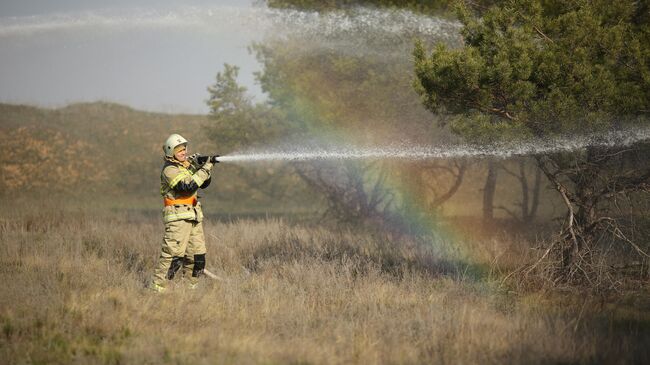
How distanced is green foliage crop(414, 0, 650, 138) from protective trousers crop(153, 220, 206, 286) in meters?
3.63

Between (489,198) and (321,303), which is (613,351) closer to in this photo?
(321,303)

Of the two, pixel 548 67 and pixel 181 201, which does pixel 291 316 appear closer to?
pixel 181 201

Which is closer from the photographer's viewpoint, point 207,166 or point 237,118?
point 207,166

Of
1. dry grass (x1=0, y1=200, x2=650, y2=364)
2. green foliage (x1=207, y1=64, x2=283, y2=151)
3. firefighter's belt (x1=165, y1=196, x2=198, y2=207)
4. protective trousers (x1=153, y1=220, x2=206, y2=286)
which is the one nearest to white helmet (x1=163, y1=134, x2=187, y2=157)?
firefighter's belt (x1=165, y1=196, x2=198, y2=207)

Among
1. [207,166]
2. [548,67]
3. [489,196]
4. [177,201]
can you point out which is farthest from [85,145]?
[548,67]

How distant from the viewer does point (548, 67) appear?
7742 millimetres

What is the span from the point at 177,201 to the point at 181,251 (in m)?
0.64

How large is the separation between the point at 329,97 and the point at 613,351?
37.5 ft

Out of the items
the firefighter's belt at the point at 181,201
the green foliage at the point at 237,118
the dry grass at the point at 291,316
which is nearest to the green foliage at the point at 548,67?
the dry grass at the point at 291,316

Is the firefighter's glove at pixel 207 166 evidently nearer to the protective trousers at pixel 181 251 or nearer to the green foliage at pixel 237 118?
the protective trousers at pixel 181 251

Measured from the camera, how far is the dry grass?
5.71m

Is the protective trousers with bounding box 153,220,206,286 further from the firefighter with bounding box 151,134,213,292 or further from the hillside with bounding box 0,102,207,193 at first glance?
the hillside with bounding box 0,102,207,193

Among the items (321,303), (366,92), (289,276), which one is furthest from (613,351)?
(366,92)

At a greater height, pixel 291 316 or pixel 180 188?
pixel 180 188
